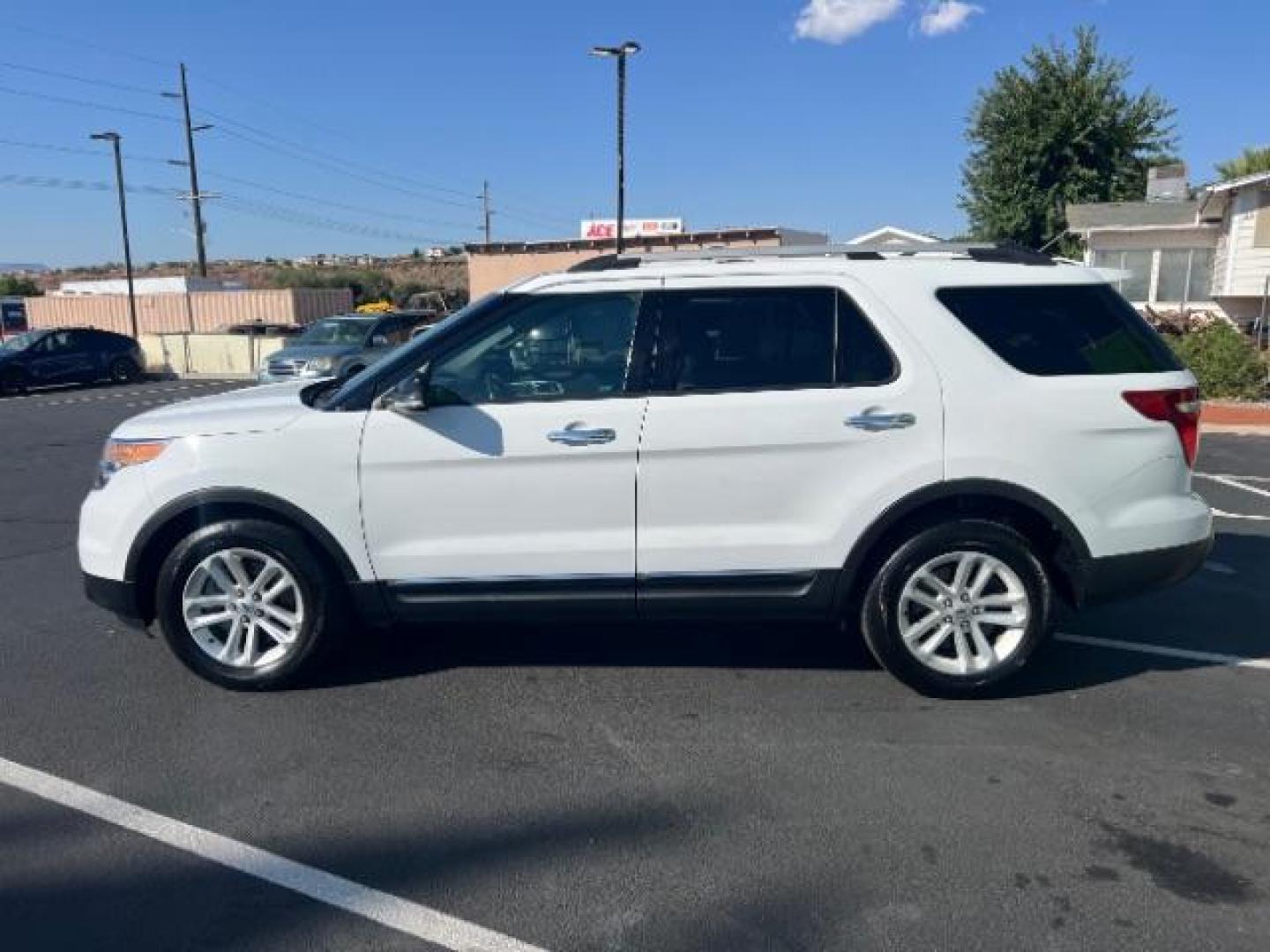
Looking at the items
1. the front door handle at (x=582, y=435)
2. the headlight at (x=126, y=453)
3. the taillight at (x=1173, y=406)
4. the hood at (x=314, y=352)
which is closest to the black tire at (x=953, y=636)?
the taillight at (x=1173, y=406)

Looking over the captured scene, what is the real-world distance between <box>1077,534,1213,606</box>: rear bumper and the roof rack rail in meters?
1.28

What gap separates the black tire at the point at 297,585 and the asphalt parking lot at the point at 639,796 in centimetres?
10

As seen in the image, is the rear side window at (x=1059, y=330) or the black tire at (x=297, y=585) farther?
the black tire at (x=297, y=585)

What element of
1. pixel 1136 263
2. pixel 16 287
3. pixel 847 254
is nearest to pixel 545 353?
pixel 847 254

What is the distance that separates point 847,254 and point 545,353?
1.38m

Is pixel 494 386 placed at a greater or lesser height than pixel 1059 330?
lesser

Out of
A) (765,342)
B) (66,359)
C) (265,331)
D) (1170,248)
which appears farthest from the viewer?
(265,331)

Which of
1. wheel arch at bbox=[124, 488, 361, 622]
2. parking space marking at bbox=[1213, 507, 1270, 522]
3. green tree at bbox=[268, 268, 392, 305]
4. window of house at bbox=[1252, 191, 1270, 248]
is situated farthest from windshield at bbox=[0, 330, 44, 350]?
green tree at bbox=[268, 268, 392, 305]

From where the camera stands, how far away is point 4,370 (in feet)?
71.2

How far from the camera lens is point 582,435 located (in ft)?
12.7

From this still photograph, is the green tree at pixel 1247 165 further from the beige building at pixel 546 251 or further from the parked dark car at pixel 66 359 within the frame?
the parked dark car at pixel 66 359

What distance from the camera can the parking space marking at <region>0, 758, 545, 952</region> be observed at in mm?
2605

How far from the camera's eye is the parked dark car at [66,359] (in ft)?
72.0

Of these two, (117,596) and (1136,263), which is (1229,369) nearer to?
(1136,263)
